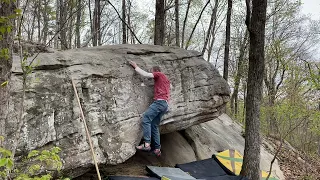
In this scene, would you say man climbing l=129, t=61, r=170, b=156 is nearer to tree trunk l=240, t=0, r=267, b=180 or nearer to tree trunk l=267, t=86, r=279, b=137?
tree trunk l=240, t=0, r=267, b=180

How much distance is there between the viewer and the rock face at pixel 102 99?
15.1 feet

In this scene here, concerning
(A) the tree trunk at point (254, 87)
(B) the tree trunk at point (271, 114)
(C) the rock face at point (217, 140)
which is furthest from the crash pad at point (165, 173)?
(B) the tree trunk at point (271, 114)

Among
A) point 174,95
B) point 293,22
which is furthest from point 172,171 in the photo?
point 293,22

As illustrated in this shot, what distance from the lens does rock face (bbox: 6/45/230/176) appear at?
15.1ft

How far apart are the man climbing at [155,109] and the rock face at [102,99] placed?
6.4 inches

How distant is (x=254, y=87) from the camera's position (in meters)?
6.54

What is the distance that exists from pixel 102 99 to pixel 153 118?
1.11m

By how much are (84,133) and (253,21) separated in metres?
Answer: 4.22

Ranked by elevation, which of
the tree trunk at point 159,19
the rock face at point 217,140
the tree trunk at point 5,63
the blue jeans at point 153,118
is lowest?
the rock face at point 217,140

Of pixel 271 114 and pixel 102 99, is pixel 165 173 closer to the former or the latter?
pixel 102 99

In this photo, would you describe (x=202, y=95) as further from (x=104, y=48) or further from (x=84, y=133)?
(x=84, y=133)

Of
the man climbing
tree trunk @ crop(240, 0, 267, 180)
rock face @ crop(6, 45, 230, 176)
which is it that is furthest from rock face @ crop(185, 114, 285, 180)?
the man climbing

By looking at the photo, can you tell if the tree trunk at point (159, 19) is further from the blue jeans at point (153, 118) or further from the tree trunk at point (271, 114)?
the tree trunk at point (271, 114)

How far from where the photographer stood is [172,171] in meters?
6.11
